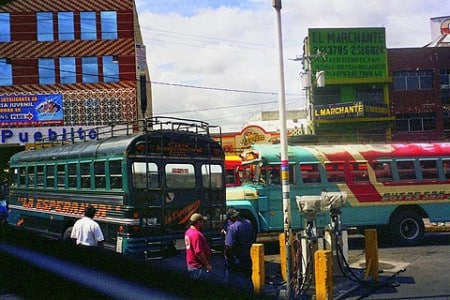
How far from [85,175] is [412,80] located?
29.4m

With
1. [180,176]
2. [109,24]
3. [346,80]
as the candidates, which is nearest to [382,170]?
[180,176]

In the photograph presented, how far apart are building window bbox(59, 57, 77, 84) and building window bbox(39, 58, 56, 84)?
1.63ft

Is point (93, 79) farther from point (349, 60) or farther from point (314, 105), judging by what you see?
point (349, 60)

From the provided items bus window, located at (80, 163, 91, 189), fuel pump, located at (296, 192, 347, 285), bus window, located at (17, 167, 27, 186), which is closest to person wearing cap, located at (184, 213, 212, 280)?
fuel pump, located at (296, 192, 347, 285)

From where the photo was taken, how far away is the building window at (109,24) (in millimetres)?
34438

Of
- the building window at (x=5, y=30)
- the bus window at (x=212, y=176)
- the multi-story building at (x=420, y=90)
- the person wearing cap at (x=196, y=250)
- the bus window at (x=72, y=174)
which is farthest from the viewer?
the multi-story building at (x=420, y=90)

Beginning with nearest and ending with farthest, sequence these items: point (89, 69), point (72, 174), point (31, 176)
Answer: point (72, 174) < point (31, 176) < point (89, 69)

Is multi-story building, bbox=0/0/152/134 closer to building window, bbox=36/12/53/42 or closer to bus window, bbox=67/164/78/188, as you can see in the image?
building window, bbox=36/12/53/42

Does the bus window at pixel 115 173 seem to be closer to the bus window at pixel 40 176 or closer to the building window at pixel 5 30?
the bus window at pixel 40 176

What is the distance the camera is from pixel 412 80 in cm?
3644

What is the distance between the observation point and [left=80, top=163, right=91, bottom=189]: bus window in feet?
38.9

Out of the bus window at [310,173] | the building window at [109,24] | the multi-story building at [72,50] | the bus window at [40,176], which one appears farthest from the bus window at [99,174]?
the building window at [109,24]

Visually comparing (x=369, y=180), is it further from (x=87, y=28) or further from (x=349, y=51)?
(x=87, y=28)

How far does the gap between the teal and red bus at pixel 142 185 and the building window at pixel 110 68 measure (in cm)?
A: 2123
